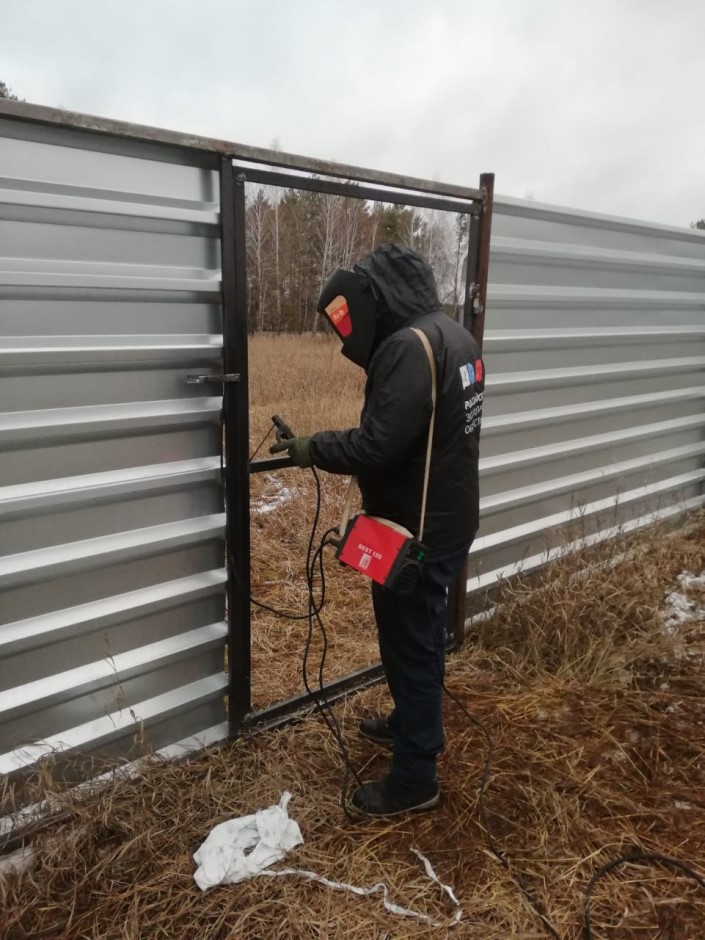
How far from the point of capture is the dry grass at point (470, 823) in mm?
2229

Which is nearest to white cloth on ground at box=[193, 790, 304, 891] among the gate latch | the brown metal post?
the gate latch

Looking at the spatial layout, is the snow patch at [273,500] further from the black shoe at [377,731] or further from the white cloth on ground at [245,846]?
the white cloth on ground at [245,846]

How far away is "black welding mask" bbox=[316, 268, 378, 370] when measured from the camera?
2.38 m

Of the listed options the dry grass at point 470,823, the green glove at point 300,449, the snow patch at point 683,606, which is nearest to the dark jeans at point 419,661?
the dry grass at point 470,823

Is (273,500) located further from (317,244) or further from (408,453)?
(408,453)

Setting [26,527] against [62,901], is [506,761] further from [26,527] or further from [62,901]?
[26,527]

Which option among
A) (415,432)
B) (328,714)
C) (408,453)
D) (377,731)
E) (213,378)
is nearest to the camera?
(415,432)

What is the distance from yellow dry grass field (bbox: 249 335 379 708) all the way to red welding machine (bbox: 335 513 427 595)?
2.85ft

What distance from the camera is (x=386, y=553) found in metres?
2.43

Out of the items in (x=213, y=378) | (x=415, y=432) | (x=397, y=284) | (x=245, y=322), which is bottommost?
(x=415, y=432)

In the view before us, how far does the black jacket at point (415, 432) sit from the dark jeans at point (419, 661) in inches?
5.8

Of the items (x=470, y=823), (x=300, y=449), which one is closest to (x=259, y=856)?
(x=470, y=823)

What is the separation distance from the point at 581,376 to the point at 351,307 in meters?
2.58

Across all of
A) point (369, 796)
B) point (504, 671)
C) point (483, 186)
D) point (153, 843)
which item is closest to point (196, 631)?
point (153, 843)
